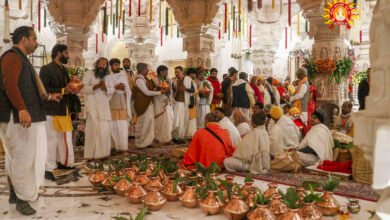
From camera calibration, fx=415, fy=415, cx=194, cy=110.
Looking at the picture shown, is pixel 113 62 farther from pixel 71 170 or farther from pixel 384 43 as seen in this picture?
pixel 384 43

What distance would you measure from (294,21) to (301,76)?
9542 mm

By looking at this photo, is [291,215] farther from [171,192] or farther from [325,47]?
[325,47]

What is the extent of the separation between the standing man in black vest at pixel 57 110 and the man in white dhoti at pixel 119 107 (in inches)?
53.2

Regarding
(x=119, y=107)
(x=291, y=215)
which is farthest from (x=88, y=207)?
(x=119, y=107)

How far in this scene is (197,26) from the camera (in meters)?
9.52

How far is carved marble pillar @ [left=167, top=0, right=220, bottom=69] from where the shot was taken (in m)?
9.45

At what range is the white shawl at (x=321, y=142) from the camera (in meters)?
5.31

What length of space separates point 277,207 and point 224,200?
47 cm

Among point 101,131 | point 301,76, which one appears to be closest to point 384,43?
→ point 101,131

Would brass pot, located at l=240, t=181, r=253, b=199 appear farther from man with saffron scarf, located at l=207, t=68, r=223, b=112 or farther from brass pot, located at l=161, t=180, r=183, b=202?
man with saffron scarf, located at l=207, t=68, r=223, b=112

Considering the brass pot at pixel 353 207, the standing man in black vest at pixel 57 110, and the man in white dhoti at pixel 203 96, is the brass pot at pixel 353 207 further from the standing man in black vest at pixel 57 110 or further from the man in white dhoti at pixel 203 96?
the man in white dhoti at pixel 203 96

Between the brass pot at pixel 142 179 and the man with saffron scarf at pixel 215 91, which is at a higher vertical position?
the man with saffron scarf at pixel 215 91

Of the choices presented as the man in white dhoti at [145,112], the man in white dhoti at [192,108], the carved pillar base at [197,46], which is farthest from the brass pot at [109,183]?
the carved pillar base at [197,46]

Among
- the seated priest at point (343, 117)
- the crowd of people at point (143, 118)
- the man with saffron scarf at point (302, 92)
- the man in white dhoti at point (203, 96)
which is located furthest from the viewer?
the man in white dhoti at point (203, 96)
